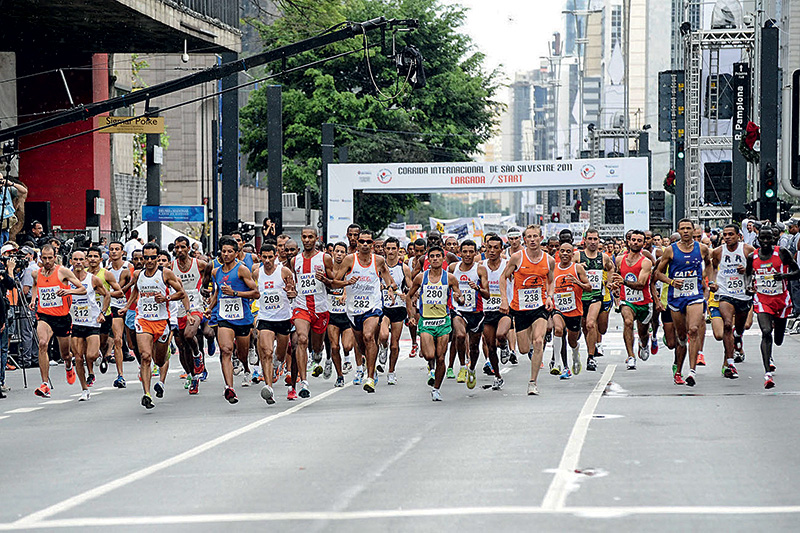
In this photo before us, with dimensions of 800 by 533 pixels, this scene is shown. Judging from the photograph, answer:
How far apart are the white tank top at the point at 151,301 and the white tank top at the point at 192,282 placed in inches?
56.7

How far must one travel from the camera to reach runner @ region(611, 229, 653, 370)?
18828 mm

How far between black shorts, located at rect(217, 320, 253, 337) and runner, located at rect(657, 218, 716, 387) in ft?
16.1

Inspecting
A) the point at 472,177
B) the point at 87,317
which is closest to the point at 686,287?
the point at 87,317

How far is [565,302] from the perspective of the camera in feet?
60.0

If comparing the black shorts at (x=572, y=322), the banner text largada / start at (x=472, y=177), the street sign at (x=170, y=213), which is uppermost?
the banner text largada / start at (x=472, y=177)

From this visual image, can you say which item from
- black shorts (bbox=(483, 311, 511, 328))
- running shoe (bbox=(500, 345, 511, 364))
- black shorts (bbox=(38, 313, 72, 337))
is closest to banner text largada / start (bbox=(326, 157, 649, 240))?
running shoe (bbox=(500, 345, 511, 364))

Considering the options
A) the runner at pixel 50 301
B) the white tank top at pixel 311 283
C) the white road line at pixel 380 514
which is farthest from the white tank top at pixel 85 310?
the white road line at pixel 380 514

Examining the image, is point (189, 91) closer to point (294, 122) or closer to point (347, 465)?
point (294, 122)

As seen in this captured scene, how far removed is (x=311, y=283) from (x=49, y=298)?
3.36 m

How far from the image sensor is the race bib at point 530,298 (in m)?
15.5

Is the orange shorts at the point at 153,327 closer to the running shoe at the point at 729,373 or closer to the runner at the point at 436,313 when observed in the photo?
the runner at the point at 436,313

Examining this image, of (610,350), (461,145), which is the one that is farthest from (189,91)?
(610,350)

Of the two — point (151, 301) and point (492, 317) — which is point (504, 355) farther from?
point (151, 301)

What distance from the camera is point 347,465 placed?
10.2m
